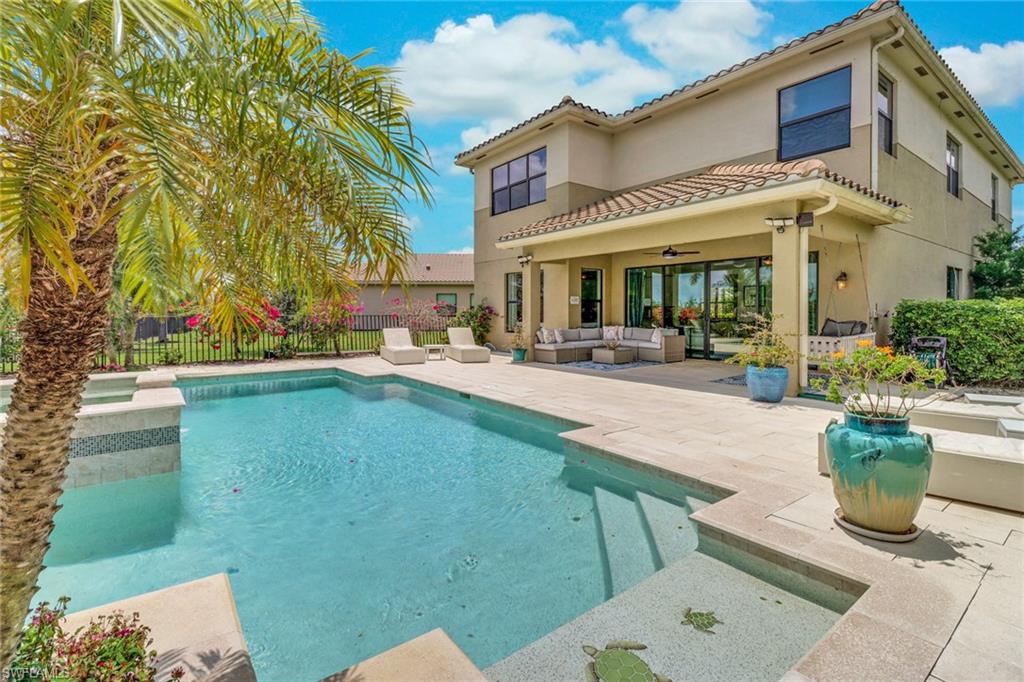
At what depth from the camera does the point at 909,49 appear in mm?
10312

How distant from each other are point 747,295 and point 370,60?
12.9m

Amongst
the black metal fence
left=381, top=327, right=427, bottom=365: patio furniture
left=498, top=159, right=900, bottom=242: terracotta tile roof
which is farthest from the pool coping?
the black metal fence

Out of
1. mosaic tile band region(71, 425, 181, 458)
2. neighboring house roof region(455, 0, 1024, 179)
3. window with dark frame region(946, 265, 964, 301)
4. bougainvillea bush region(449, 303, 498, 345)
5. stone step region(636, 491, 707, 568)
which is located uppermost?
neighboring house roof region(455, 0, 1024, 179)

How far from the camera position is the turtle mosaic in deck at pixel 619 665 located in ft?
8.54

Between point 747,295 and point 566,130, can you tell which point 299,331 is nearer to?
point 566,130

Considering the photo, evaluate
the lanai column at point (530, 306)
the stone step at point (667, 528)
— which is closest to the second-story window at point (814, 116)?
the lanai column at point (530, 306)

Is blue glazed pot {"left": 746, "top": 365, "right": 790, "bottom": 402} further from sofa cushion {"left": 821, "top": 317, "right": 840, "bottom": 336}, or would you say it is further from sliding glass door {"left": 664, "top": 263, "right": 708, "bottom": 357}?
sliding glass door {"left": 664, "top": 263, "right": 708, "bottom": 357}

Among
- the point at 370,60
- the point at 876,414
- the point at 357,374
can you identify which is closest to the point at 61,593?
the point at 370,60

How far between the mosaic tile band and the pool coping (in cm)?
581

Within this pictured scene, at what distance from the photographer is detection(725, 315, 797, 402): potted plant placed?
8586 mm

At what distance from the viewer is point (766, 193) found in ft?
28.7

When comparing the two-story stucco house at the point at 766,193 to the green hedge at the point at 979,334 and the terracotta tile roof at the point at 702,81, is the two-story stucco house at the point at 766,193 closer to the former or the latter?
the terracotta tile roof at the point at 702,81

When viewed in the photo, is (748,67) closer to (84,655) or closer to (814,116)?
(814,116)

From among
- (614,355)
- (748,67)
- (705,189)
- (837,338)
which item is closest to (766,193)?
(705,189)
